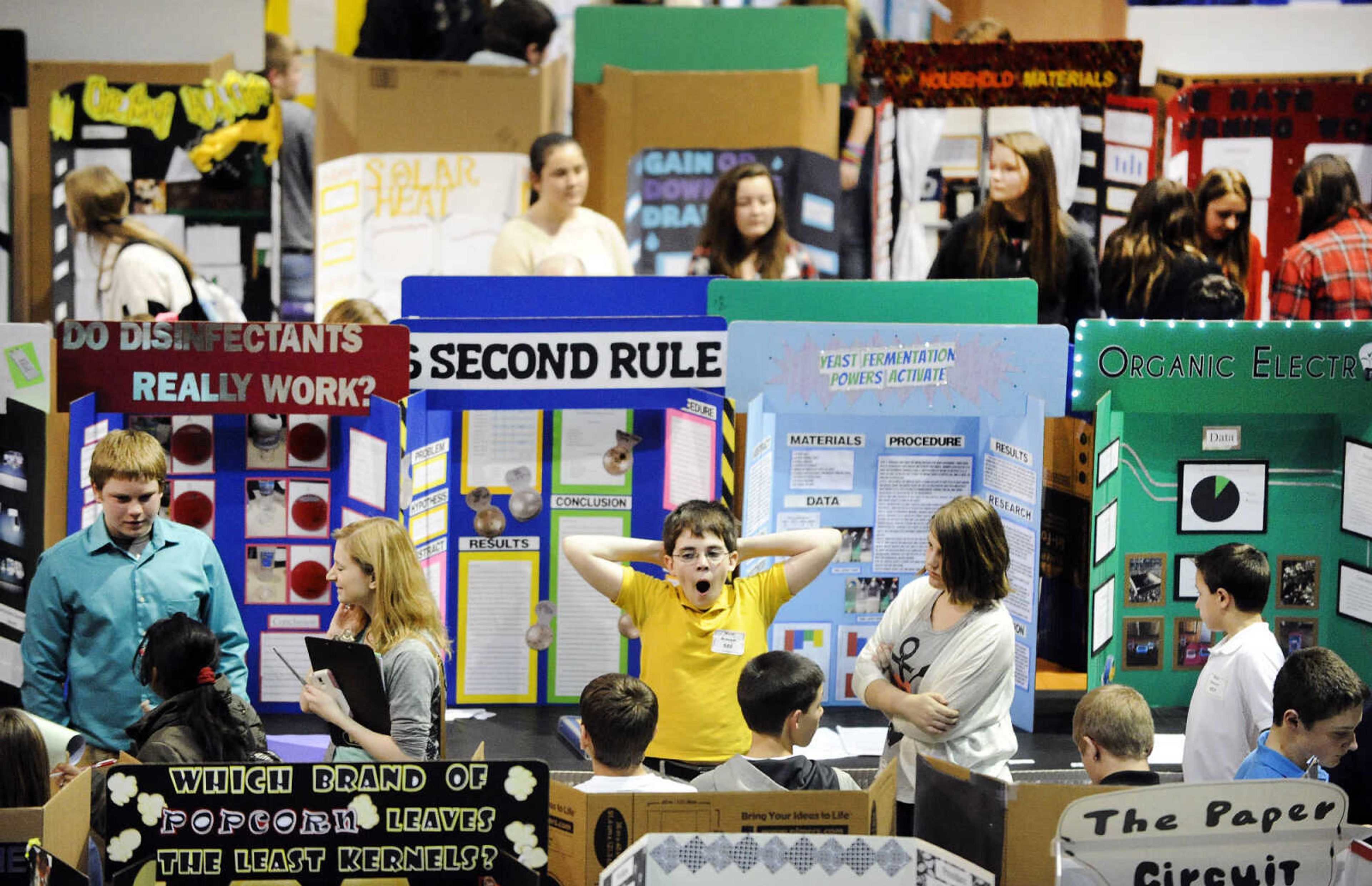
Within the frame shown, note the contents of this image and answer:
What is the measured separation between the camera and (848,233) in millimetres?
9953

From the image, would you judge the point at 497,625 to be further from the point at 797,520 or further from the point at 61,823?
the point at 61,823

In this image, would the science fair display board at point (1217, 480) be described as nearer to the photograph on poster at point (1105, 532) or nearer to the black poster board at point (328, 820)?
the photograph on poster at point (1105, 532)

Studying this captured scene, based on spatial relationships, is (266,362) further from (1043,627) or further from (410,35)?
(410,35)

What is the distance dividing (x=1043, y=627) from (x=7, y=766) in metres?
5.07

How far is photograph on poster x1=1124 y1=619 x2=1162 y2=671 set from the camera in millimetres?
7000

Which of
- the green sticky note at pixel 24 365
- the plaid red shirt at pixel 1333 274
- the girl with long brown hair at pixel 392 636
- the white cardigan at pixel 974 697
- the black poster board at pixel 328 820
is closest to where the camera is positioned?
the black poster board at pixel 328 820

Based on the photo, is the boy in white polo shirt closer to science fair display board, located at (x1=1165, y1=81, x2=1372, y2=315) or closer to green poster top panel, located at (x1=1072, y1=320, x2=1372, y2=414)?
green poster top panel, located at (x1=1072, y1=320, x2=1372, y2=414)

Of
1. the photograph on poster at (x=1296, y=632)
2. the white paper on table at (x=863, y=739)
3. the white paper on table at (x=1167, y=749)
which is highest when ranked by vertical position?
the photograph on poster at (x=1296, y=632)

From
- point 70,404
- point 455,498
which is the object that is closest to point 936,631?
point 455,498

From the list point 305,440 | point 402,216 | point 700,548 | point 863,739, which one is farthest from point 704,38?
point 700,548

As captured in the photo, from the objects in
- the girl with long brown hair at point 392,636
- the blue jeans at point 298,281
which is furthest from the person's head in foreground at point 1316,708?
the blue jeans at point 298,281

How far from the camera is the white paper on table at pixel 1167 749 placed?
6266 millimetres

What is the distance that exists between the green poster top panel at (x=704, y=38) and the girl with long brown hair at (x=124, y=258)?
316 cm

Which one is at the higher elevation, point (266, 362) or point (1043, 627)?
point (266, 362)
